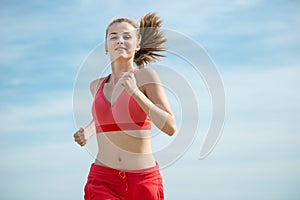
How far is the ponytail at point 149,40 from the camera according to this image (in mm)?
5211

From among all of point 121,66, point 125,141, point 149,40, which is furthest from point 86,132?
point 149,40

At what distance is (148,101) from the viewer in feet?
14.4

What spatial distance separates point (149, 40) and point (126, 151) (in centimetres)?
117

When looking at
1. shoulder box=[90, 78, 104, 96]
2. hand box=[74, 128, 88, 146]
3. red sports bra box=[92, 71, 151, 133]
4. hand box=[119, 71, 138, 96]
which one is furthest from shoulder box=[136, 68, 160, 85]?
hand box=[74, 128, 88, 146]

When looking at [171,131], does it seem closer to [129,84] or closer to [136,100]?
[136,100]

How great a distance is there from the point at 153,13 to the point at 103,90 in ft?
2.94

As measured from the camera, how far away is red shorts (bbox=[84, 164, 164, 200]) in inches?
182

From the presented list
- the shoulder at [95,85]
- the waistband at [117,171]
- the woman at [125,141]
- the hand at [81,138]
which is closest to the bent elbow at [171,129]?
the woman at [125,141]

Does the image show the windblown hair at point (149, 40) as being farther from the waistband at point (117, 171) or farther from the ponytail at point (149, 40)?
the waistband at point (117, 171)

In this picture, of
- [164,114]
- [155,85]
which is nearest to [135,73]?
[155,85]

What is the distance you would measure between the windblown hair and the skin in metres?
0.24

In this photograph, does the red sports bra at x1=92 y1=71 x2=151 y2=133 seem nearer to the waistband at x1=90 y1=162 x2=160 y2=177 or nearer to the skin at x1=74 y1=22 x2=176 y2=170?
the skin at x1=74 y1=22 x2=176 y2=170

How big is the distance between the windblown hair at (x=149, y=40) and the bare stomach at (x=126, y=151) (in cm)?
85

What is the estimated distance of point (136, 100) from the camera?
434 cm
